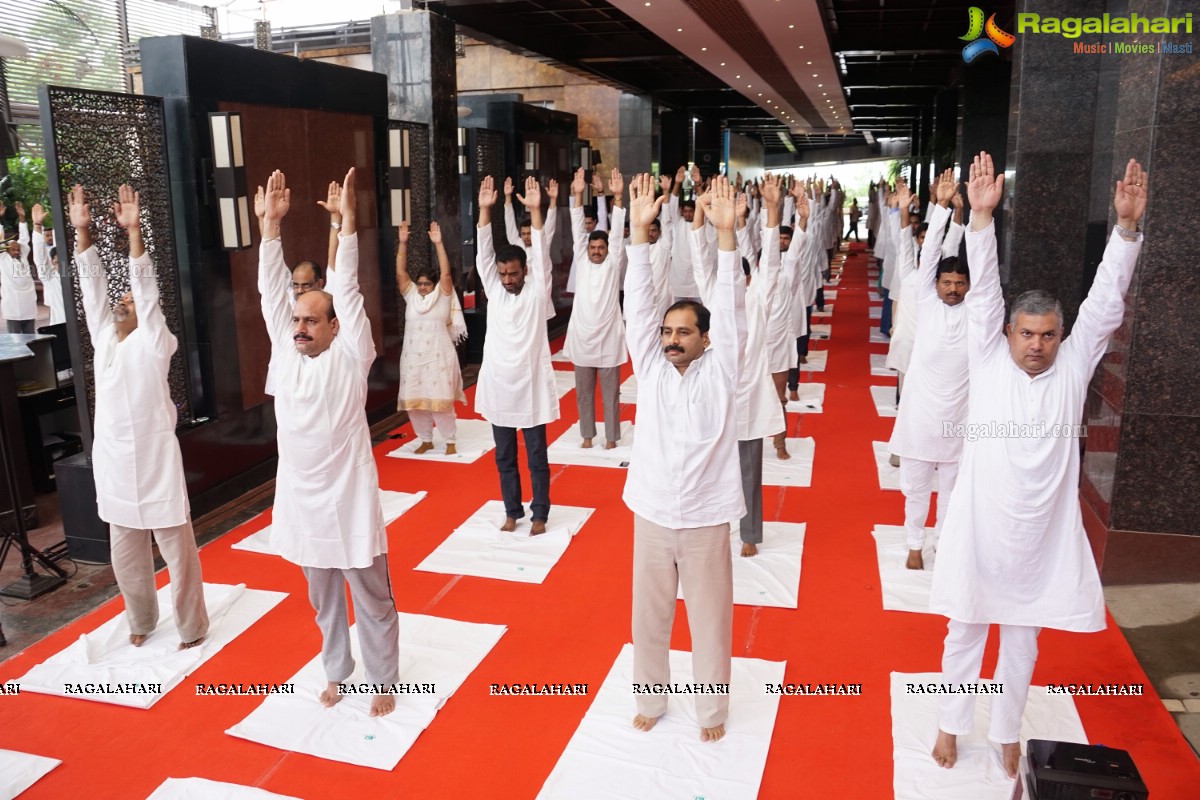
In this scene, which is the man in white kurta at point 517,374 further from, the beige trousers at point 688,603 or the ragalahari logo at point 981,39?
the ragalahari logo at point 981,39

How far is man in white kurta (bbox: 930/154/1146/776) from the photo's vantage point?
3.16 meters

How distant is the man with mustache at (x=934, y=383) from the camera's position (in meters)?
4.76

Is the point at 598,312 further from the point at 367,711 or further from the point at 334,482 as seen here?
Answer: the point at 367,711

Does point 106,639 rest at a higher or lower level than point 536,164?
lower

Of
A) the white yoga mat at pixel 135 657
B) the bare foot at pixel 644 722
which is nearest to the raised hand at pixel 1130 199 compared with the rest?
the bare foot at pixel 644 722

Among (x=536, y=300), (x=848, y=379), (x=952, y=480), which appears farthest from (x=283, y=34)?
(x=952, y=480)

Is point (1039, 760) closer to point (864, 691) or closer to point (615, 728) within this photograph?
point (864, 691)

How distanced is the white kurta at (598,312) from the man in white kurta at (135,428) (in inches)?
135

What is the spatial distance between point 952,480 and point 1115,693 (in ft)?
4.23

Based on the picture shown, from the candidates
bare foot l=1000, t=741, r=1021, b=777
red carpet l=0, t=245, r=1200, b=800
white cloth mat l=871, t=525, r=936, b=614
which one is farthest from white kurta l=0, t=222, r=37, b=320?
bare foot l=1000, t=741, r=1021, b=777

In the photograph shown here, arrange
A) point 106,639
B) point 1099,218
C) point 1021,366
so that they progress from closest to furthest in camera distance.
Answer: point 1021,366, point 106,639, point 1099,218

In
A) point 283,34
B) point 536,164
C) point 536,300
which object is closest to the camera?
point 536,300

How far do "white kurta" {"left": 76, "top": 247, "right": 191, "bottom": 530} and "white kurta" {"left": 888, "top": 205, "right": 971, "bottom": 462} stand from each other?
11.8ft

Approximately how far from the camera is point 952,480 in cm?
491
